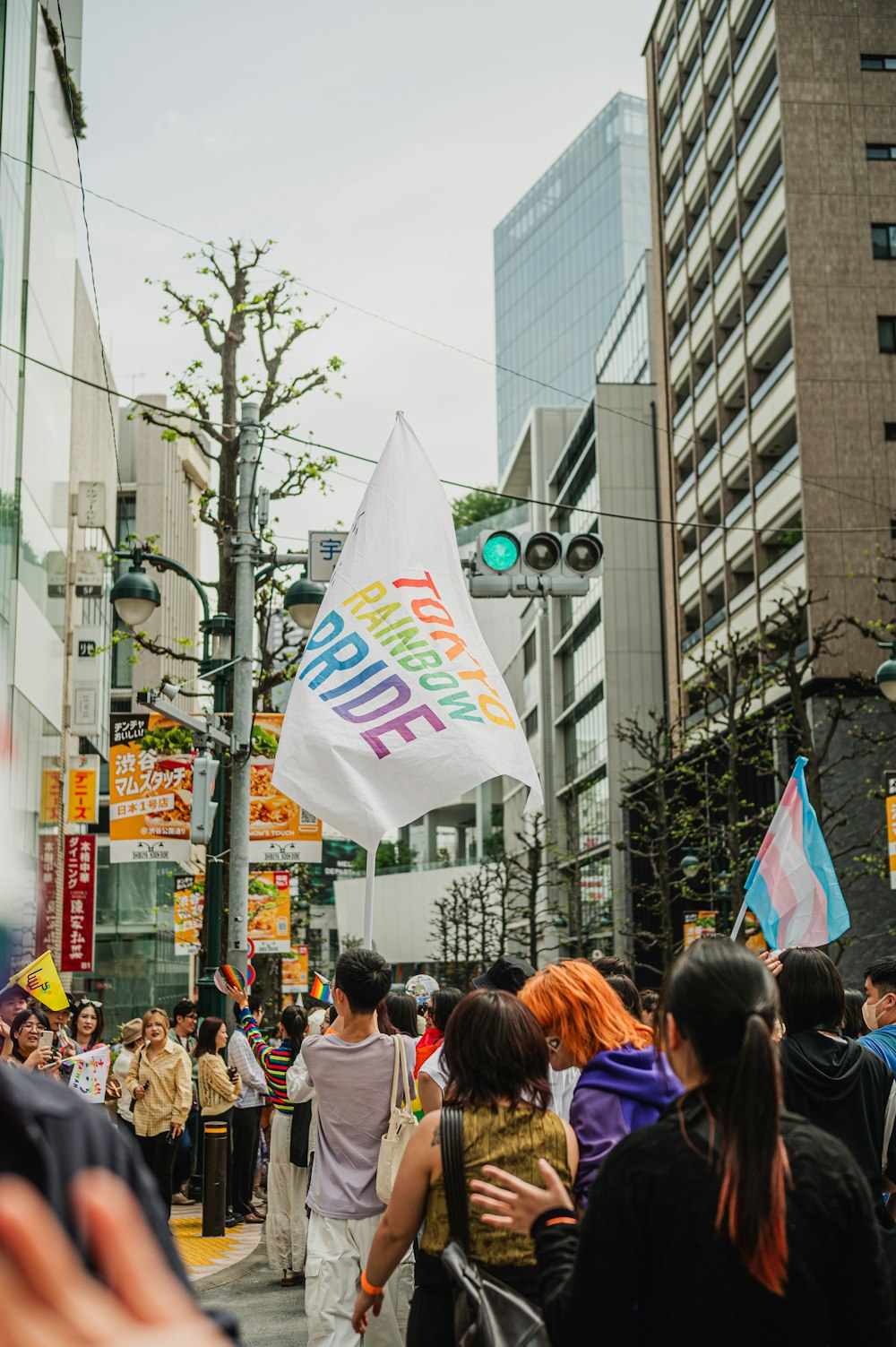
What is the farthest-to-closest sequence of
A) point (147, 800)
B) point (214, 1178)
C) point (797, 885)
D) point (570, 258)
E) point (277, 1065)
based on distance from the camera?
point (570, 258)
point (147, 800)
point (214, 1178)
point (277, 1065)
point (797, 885)

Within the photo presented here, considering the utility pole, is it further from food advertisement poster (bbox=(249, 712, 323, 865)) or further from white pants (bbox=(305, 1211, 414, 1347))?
white pants (bbox=(305, 1211, 414, 1347))

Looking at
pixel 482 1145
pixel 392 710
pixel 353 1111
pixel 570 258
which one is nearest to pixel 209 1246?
pixel 353 1111

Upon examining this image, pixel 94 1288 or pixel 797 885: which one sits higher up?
pixel 797 885

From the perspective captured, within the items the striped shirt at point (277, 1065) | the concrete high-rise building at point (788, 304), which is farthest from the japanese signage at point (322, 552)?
the concrete high-rise building at point (788, 304)

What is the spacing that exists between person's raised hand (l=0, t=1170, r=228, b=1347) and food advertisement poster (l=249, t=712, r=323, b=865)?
53.1ft

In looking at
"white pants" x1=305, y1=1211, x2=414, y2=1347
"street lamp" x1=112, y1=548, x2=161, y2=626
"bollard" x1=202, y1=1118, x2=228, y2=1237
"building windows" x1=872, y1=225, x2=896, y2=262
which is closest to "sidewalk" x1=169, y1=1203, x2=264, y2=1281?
"bollard" x1=202, y1=1118, x2=228, y2=1237

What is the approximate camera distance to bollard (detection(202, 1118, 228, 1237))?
1246cm

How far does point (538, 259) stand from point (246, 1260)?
126 metres

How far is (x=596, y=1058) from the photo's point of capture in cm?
412

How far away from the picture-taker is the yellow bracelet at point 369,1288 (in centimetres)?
431

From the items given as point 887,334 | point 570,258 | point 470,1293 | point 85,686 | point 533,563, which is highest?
point 570,258

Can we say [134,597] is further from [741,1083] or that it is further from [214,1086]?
[741,1083]

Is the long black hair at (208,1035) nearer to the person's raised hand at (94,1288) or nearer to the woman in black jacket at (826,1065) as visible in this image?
the woman in black jacket at (826,1065)

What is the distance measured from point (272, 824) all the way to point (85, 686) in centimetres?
1506
